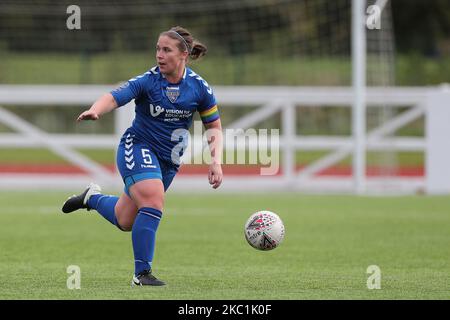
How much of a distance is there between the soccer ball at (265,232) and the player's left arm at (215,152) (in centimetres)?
54

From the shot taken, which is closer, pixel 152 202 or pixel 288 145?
pixel 152 202

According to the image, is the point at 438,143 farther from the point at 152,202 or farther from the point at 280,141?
the point at 152,202

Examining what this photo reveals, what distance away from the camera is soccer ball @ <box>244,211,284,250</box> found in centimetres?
917

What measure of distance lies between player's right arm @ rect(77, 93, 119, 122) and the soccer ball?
160 centimetres

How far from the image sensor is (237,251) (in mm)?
11469

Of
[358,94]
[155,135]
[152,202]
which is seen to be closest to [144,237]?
[152,202]

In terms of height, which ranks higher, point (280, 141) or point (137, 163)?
point (280, 141)

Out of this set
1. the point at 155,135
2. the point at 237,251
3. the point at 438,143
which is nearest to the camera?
the point at 155,135

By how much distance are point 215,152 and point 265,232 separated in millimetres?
777

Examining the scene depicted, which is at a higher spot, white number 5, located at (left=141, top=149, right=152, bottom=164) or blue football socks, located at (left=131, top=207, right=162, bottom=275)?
white number 5, located at (left=141, top=149, right=152, bottom=164)

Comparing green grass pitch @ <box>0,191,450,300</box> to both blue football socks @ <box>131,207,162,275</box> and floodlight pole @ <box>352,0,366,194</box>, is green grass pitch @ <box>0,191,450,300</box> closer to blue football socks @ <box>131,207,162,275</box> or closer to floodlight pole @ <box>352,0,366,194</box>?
blue football socks @ <box>131,207,162,275</box>

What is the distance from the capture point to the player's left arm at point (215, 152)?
881 centimetres

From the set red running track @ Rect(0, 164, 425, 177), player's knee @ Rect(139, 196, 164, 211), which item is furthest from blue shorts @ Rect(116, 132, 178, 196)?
red running track @ Rect(0, 164, 425, 177)
